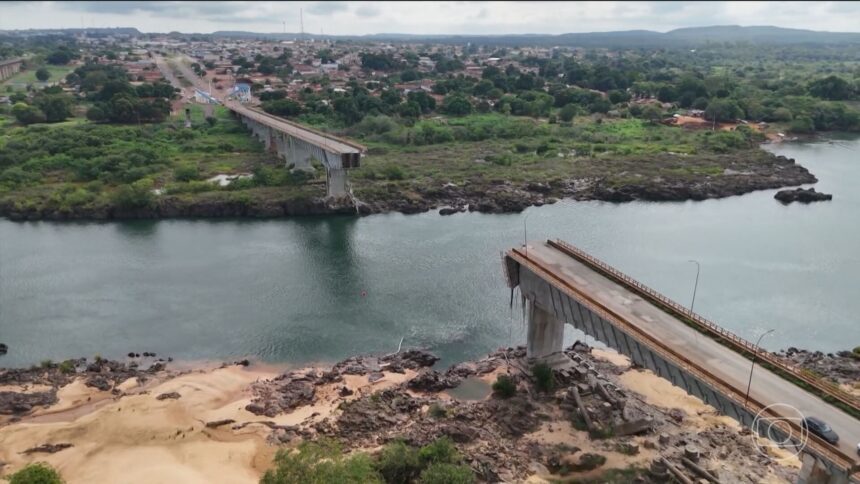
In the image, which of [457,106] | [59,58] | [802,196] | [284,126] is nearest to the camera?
[802,196]

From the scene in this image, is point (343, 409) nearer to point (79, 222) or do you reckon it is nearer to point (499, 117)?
point (79, 222)

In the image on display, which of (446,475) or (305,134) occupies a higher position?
(305,134)

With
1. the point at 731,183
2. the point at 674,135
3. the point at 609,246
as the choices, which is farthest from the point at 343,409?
the point at 674,135

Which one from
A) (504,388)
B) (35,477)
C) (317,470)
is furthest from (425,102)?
(35,477)

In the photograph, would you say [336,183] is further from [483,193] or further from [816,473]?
[816,473]

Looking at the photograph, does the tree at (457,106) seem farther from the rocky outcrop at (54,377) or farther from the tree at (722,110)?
the rocky outcrop at (54,377)

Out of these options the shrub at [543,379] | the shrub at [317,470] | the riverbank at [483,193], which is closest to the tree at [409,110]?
the riverbank at [483,193]
